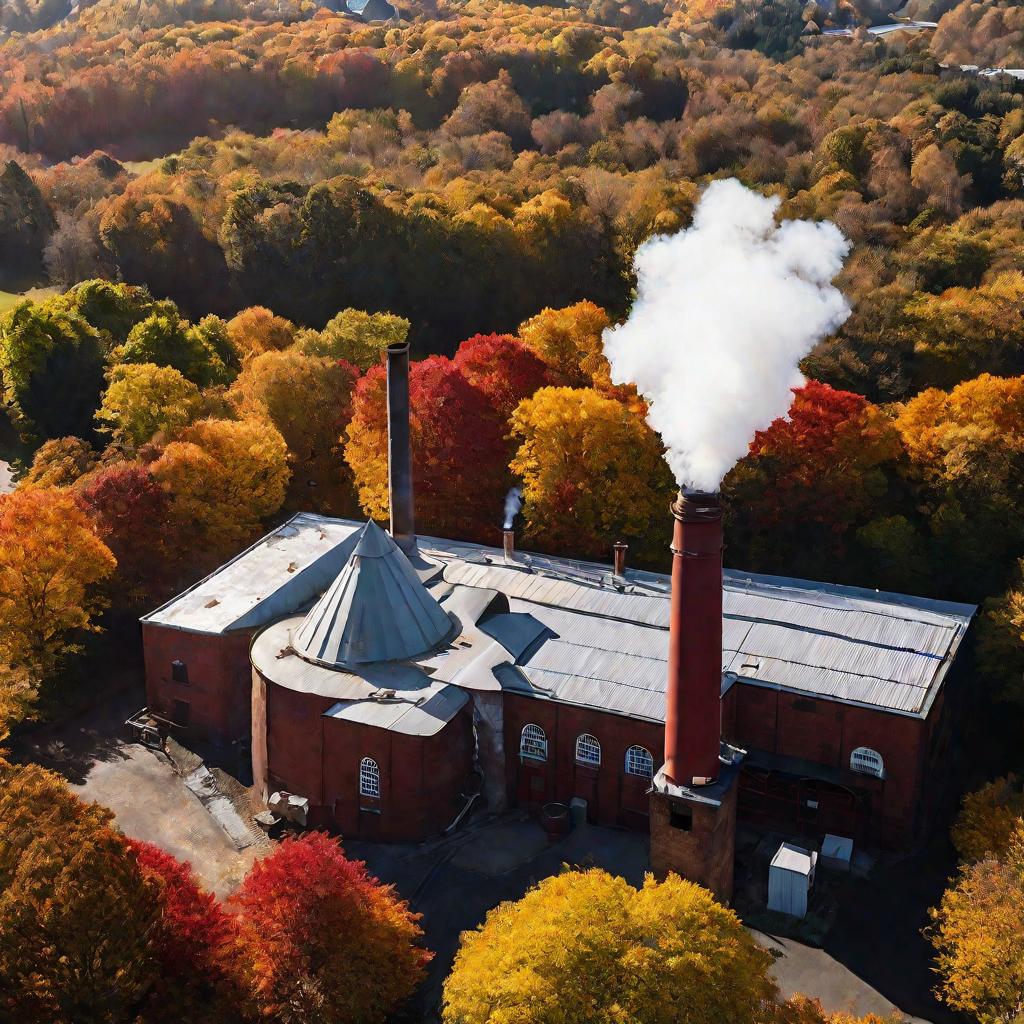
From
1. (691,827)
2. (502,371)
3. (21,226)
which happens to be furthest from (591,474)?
(21,226)

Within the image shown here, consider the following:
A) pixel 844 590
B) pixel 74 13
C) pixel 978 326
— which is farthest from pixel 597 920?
pixel 74 13

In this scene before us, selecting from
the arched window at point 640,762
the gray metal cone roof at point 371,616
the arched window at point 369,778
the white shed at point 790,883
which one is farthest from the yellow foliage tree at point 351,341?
the white shed at point 790,883

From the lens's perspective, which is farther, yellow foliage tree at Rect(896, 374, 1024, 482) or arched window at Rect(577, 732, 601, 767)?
yellow foliage tree at Rect(896, 374, 1024, 482)

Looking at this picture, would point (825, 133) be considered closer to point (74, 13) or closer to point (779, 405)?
point (779, 405)

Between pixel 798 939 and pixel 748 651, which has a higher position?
pixel 748 651

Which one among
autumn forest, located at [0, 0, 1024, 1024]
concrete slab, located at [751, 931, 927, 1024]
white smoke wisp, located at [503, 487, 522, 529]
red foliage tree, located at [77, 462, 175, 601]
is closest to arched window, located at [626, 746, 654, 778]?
concrete slab, located at [751, 931, 927, 1024]

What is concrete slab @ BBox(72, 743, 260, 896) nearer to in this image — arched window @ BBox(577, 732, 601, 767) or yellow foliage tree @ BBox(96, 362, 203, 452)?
arched window @ BBox(577, 732, 601, 767)
